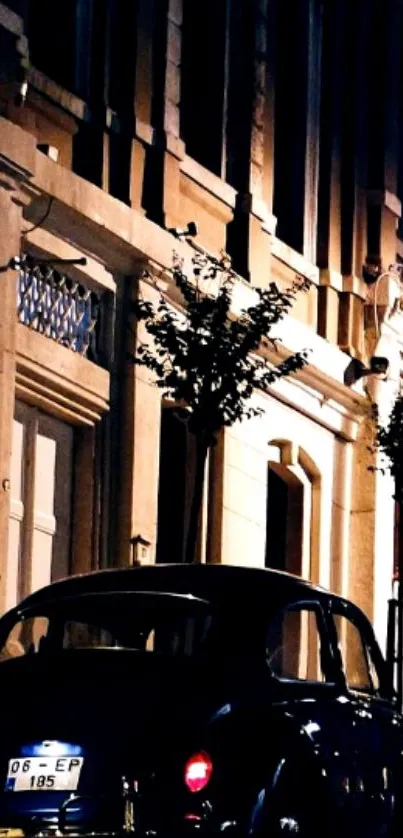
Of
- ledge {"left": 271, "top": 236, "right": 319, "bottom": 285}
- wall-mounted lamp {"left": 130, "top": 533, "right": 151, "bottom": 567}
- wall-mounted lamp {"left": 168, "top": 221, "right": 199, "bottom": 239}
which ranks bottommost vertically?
wall-mounted lamp {"left": 130, "top": 533, "right": 151, "bottom": 567}

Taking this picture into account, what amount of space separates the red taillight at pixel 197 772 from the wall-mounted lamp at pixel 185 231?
13752mm

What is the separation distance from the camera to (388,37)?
3306cm

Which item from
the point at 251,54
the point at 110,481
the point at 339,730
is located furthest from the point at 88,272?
the point at 339,730

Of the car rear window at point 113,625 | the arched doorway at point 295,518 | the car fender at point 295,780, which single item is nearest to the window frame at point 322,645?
the car fender at point 295,780

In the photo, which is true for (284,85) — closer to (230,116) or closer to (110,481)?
(230,116)

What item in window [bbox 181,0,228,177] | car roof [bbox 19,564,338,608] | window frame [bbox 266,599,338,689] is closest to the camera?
car roof [bbox 19,564,338,608]

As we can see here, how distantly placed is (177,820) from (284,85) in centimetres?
1948

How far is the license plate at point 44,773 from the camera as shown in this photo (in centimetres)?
1176

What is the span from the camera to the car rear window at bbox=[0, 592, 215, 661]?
1266 centimetres

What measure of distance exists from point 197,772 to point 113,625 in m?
1.33

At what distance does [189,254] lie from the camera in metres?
25.4

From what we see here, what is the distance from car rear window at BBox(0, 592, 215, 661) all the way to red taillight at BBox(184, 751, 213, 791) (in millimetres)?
880

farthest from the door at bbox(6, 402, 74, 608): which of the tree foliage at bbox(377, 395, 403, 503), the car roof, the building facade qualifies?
the car roof

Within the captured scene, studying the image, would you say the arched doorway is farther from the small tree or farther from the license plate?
the license plate
